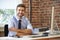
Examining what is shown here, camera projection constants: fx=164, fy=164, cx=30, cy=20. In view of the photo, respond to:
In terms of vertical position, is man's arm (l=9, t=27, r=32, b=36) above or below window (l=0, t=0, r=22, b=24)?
below

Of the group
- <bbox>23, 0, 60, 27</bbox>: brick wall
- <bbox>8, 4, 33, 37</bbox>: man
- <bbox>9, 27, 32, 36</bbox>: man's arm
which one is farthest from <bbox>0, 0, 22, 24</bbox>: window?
<bbox>9, 27, 32, 36</bbox>: man's arm

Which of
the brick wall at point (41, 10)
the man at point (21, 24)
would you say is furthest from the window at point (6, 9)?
the man at point (21, 24)

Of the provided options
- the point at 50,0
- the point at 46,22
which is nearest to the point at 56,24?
the point at 46,22

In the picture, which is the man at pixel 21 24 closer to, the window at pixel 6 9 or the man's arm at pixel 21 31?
the man's arm at pixel 21 31

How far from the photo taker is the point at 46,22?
4.05 meters

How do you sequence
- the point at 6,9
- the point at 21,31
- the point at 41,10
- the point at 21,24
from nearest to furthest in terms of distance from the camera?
the point at 21,31, the point at 21,24, the point at 41,10, the point at 6,9

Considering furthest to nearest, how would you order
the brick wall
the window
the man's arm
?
the window < the brick wall < the man's arm

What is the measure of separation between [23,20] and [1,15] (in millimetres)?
1376

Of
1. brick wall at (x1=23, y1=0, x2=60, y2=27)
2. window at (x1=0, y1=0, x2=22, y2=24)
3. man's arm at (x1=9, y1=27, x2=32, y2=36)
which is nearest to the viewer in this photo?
man's arm at (x1=9, y1=27, x2=32, y2=36)

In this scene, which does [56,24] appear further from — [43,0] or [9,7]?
[9,7]

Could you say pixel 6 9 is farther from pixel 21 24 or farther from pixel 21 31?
pixel 21 31

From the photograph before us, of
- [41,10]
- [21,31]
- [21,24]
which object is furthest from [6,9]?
[21,31]

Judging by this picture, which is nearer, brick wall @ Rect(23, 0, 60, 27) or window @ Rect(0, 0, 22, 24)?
brick wall @ Rect(23, 0, 60, 27)

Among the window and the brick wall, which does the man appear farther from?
the window
